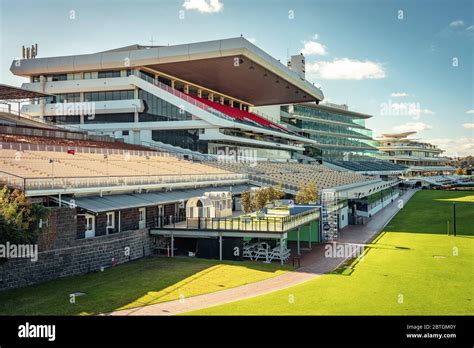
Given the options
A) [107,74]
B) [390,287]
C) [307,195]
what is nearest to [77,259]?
[390,287]

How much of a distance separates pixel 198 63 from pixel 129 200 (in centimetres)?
2775

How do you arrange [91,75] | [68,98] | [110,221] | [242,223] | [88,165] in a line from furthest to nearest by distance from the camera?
[68,98], [91,75], [88,165], [242,223], [110,221]

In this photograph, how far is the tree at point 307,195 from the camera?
104 ft

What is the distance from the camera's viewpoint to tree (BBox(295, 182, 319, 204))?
31.9 meters

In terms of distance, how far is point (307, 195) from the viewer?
31953 millimetres

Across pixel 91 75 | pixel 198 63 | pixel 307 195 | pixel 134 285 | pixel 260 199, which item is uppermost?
pixel 198 63

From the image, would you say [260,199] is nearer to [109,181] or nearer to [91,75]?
[109,181]

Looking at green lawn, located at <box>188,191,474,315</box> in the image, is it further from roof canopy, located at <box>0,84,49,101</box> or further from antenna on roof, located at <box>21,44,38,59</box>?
antenna on roof, located at <box>21,44,38,59</box>

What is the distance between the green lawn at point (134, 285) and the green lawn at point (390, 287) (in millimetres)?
2554

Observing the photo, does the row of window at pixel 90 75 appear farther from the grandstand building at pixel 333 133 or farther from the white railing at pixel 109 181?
the grandstand building at pixel 333 133

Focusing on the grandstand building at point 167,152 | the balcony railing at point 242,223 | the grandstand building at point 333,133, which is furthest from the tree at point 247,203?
the grandstand building at point 333,133
